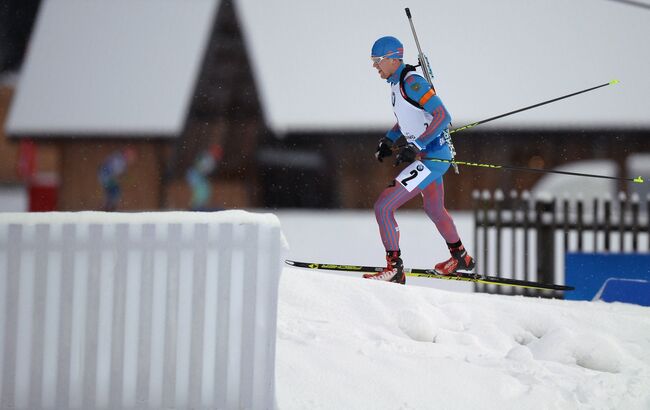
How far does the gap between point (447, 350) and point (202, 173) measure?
8.04m

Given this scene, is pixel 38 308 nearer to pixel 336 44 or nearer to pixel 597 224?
pixel 597 224

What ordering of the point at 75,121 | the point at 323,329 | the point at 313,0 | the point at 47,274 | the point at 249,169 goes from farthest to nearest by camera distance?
the point at 249,169 → the point at 75,121 → the point at 313,0 → the point at 323,329 → the point at 47,274

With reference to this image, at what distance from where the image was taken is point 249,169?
1196 centimetres

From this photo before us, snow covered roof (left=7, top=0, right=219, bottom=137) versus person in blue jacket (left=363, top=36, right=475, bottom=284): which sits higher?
snow covered roof (left=7, top=0, right=219, bottom=137)

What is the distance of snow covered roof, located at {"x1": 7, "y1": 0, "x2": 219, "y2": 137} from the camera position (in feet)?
35.7

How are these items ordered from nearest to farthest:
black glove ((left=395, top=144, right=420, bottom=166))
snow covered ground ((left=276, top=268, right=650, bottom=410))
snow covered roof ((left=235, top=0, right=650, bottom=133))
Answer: snow covered ground ((left=276, top=268, right=650, bottom=410)) < black glove ((left=395, top=144, right=420, bottom=166)) < snow covered roof ((left=235, top=0, right=650, bottom=133))

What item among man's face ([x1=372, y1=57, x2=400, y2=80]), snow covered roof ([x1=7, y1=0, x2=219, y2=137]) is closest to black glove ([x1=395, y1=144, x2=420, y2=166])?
man's face ([x1=372, y1=57, x2=400, y2=80])

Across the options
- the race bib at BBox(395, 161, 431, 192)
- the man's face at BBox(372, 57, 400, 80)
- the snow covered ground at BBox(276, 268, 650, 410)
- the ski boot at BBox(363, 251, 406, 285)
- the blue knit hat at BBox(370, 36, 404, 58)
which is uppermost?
the blue knit hat at BBox(370, 36, 404, 58)

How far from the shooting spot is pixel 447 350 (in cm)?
420

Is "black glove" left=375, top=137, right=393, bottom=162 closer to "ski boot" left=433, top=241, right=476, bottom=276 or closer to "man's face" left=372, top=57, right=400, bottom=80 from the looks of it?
"man's face" left=372, top=57, right=400, bottom=80

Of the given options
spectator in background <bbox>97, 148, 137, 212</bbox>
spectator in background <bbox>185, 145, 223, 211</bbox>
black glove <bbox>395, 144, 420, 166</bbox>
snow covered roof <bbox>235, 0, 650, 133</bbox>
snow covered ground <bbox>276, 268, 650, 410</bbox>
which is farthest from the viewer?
spectator in background <bbox>185, 145, 223, 211</bbox>

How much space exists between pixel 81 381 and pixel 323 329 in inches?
65.4

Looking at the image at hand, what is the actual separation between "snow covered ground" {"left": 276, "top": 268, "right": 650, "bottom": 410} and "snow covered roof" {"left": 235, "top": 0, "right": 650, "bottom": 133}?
3.13m

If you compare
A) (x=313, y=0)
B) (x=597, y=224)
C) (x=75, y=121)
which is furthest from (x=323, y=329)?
(x=75, y=121)
